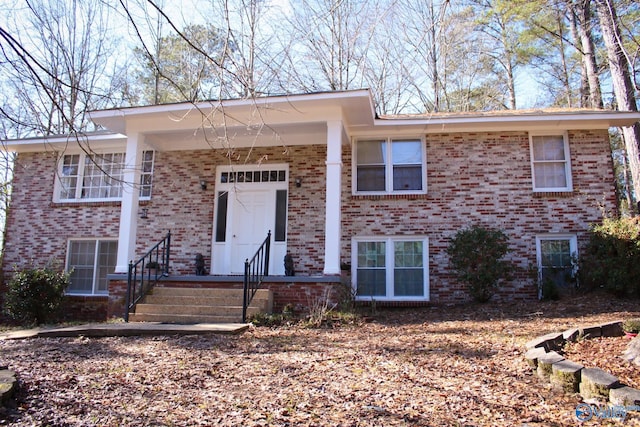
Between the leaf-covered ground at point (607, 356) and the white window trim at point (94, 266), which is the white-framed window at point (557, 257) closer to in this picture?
the leaf-covered ground at point (607, 356)

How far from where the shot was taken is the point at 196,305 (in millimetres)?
8188

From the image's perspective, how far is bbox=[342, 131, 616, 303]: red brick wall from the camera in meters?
9.66

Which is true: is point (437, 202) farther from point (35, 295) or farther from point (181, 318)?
point (35, 295)

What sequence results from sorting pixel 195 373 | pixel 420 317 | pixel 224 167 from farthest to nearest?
pixel 224 167, pixel 420 317, pixel 195 373

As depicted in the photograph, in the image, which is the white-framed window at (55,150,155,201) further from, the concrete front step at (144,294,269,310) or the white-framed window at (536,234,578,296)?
the white-framed window at (536,234,578,296)

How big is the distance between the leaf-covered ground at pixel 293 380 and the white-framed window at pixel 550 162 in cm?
392

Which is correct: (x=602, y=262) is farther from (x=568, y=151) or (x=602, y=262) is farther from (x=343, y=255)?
(x=343, y=255)

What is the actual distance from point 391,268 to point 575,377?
6.38 m

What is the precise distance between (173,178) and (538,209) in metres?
8.09

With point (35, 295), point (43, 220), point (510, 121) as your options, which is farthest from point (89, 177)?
point (510, 121)

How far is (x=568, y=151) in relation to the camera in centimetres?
1001

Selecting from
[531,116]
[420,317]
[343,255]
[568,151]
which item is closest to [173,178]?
[343,255]

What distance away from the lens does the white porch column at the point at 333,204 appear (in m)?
8.48

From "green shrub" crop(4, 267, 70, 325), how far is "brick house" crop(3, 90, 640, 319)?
1.08 metres
